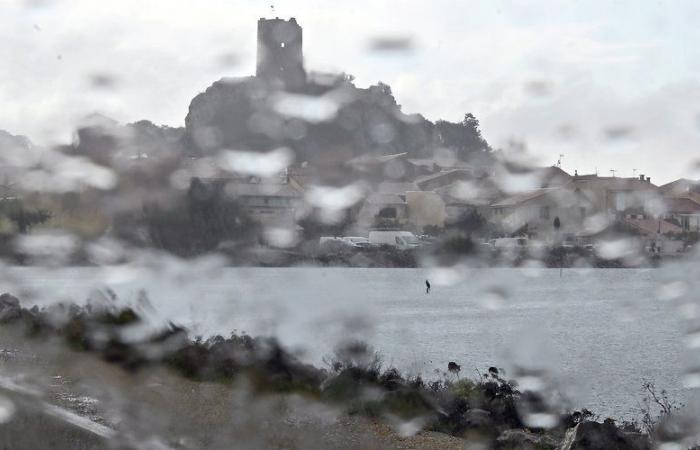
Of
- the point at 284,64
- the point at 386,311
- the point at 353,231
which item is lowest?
the point at 386,311

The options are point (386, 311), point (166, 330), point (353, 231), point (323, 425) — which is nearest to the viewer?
point (323, 425)

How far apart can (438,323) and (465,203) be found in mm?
13084

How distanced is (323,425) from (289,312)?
15359 millimetres

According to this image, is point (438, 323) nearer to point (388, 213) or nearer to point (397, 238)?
point (397, 238)

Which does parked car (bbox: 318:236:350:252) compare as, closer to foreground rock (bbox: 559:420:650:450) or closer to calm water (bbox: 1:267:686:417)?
calm water (bbox: 1:267:686:417)

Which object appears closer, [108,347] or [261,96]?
[261,96]

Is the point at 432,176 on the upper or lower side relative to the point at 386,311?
upper

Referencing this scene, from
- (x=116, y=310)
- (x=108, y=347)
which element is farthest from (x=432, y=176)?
(x=108, y=347)

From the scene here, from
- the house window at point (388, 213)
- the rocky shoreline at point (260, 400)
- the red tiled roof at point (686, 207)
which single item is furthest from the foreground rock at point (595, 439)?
the red tiled roof at point (686, 207)

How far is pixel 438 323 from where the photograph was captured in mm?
35156

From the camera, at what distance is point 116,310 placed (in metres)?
17.7

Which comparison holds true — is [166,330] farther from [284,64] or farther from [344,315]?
[344,315]

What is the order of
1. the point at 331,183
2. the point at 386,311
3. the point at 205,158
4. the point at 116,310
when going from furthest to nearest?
the point at 386,311 < the point at 116,310 < the point at 331,183 < the point at 205,158

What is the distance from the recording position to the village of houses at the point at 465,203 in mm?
14844
